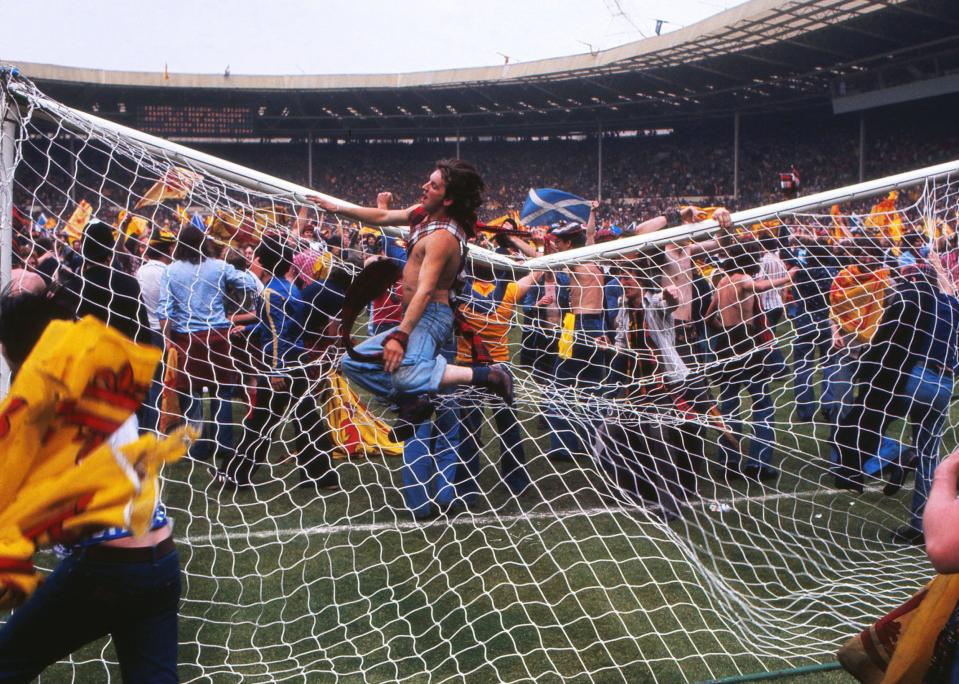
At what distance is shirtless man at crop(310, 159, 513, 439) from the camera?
12.6 ft

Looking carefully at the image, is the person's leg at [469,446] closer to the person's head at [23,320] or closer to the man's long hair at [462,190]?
the man's long hair at [462,190]

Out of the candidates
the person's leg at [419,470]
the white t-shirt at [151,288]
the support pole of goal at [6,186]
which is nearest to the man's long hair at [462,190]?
the person's leg at [419,470]

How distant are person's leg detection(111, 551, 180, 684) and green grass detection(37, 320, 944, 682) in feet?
4.21

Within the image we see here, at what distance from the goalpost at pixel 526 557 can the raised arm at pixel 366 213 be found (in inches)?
4.0

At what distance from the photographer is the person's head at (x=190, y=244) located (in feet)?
16.5

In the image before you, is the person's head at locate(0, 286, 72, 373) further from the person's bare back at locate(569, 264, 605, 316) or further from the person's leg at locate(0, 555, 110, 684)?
the person's bare back at locate(569, 264, 605, 316)

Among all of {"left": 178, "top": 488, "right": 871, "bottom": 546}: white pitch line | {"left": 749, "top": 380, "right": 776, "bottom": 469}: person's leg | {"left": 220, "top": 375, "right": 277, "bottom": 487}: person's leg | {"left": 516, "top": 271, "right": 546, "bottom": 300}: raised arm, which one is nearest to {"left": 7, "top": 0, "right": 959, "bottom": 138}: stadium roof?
{"left": 749, "top": 380, "right": 776, "bottom": 469}: person's leg

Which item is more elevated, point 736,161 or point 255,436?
point 736,161

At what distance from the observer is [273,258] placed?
5.77 m

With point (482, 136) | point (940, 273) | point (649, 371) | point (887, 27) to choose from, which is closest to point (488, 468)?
point (649, 371)

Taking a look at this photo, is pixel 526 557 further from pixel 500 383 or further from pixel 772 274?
pixel 772 274

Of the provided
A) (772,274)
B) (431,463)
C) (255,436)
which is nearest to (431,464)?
(431,463)

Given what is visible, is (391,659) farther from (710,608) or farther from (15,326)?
(15,326)

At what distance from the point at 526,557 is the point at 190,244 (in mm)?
2633
